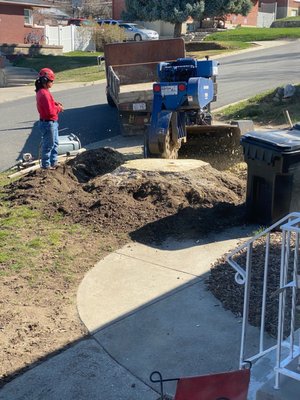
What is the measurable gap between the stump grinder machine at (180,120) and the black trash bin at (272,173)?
2852mm

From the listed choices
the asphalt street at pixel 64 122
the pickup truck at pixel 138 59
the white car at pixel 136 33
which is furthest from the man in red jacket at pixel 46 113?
the white car at pixel 136 33

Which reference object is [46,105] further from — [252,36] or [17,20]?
[252,36]

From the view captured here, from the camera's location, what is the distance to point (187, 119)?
11.1 metres

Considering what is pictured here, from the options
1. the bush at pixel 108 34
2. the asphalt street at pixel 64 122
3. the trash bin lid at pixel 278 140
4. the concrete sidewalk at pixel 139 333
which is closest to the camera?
the concrete sidewalk at pixel 139 333

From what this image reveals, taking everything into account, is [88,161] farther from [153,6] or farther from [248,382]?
[153,6]

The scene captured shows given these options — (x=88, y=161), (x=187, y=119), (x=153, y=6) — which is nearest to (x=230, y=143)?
(x=187, y=119)

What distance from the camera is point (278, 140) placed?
685cm

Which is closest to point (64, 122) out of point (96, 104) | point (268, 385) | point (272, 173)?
point (96, 104)

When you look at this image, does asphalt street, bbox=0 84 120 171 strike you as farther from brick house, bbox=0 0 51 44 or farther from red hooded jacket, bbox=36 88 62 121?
brick house, bbox=0 0 51 44

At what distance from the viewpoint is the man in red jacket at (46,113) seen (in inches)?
389

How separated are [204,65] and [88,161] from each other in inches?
116

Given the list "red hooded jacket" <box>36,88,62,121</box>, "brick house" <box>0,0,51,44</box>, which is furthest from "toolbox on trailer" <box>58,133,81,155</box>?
"brick house" <box>0,0,51,44</box>

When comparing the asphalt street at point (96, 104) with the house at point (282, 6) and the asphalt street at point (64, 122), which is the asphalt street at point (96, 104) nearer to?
the asphalt street at point (64, 122)

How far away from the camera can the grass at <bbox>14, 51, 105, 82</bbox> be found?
2981 centimetres
